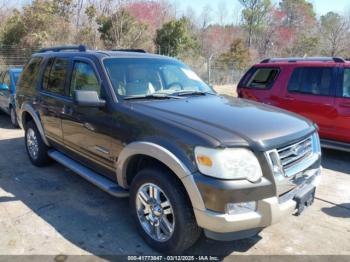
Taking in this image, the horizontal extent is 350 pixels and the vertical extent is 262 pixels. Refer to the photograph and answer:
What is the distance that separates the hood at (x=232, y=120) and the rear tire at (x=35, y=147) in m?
2.51

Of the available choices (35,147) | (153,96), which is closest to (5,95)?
(35,147)

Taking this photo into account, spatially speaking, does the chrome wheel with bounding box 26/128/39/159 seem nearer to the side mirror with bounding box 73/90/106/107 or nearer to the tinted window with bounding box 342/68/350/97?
the side mirror with bounding box 73/90/106/107

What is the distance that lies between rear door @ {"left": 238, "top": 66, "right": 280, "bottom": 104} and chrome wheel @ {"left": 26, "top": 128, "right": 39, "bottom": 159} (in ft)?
14.4

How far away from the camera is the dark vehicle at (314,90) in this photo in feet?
19.3

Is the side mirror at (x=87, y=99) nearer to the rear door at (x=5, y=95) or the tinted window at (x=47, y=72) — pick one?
the tinted window at (x=47, y=72)

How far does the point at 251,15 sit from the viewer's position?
44.7 m

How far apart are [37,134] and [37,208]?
1.61 m

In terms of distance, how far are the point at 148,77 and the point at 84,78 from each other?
80 centimetres

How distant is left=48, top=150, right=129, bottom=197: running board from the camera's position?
3.49 meters

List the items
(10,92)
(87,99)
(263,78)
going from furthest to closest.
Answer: (10,92), (263,78), (87,99)

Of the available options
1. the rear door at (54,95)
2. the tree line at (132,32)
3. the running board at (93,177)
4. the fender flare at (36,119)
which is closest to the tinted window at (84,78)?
the rear door at (54,95)

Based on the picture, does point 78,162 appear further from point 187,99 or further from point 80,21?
point 80,21

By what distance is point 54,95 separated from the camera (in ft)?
15.0

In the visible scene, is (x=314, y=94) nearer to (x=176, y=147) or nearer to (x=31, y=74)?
(x=176, y=147)
